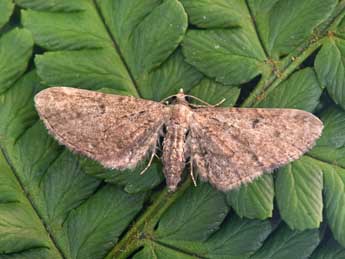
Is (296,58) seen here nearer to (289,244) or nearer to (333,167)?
(333,167)

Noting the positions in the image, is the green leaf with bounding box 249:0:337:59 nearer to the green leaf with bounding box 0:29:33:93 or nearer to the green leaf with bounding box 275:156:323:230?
the green leaf with bounding box 275:156:323:230

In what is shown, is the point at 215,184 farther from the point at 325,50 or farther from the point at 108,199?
the point at 325,50

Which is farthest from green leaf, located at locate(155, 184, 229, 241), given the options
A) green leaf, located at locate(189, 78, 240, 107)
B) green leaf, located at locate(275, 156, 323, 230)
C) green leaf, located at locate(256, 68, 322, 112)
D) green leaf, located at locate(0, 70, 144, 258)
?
green leaf, located at locate(256, 68, 322, 112)

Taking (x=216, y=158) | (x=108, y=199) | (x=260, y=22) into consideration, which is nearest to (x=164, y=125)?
(x=216, y=158)

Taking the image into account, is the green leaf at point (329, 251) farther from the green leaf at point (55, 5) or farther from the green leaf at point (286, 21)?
the green leaf at point (55, 5)

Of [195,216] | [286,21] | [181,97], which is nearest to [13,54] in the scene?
[181,97]
